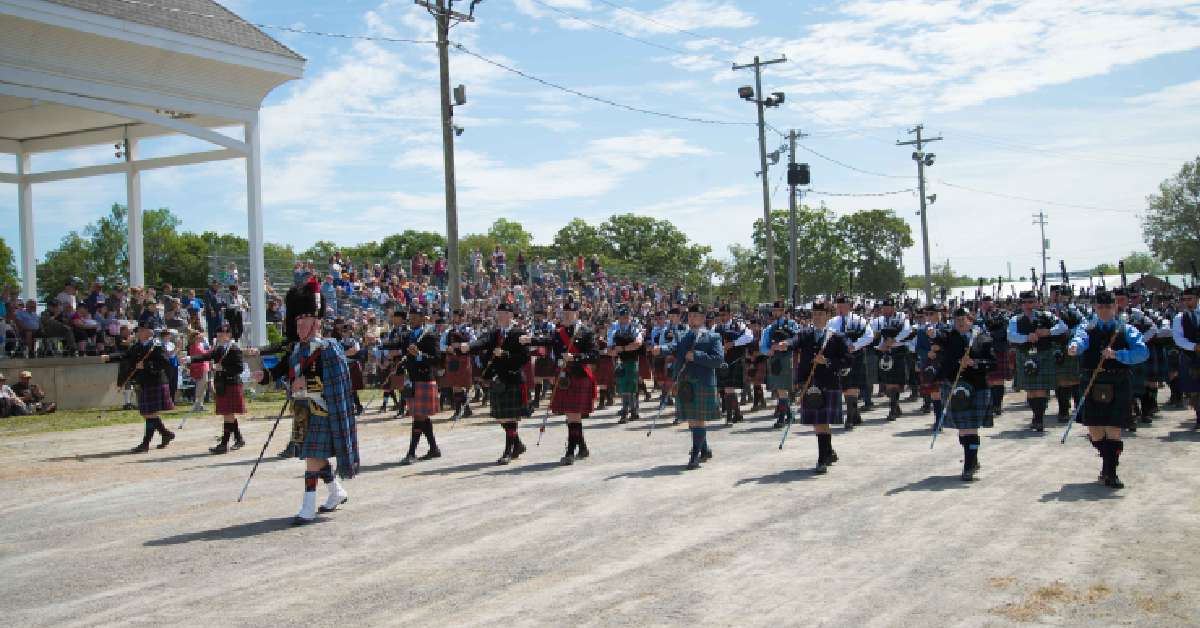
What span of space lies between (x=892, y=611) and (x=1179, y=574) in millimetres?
2140

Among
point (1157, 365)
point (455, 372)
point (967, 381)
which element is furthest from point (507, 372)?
point (1157, 365)

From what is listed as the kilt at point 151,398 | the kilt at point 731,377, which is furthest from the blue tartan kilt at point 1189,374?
the kilt at point 151,398

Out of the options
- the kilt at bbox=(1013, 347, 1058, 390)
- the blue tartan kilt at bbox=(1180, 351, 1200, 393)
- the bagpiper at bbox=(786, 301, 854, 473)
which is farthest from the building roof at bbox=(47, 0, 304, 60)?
the blue tartan kilt at bbox=(1180, 351, 1200, 393)

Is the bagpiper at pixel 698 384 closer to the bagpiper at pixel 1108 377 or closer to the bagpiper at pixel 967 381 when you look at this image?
the bagpiper at pixel 967 381

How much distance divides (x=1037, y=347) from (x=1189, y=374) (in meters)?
2.09

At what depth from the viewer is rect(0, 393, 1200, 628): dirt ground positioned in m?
6.01

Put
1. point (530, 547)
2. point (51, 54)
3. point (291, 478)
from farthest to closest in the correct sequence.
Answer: point (51, 54) → point (291, 478) → point (530, 547)

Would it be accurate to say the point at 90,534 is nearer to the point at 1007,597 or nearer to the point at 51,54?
the point at 1007,597

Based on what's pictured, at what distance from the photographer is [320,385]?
9062mm

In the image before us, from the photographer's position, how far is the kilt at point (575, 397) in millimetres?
12203

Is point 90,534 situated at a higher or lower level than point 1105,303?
lower

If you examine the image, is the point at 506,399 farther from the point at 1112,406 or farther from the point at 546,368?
the point at 546,368

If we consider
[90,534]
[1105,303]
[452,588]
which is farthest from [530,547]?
[1105,303]

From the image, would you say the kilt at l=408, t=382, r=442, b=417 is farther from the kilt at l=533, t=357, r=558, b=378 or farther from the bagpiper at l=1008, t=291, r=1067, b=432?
the bagpiper at l=1008, t=291, r=1067, b=432
